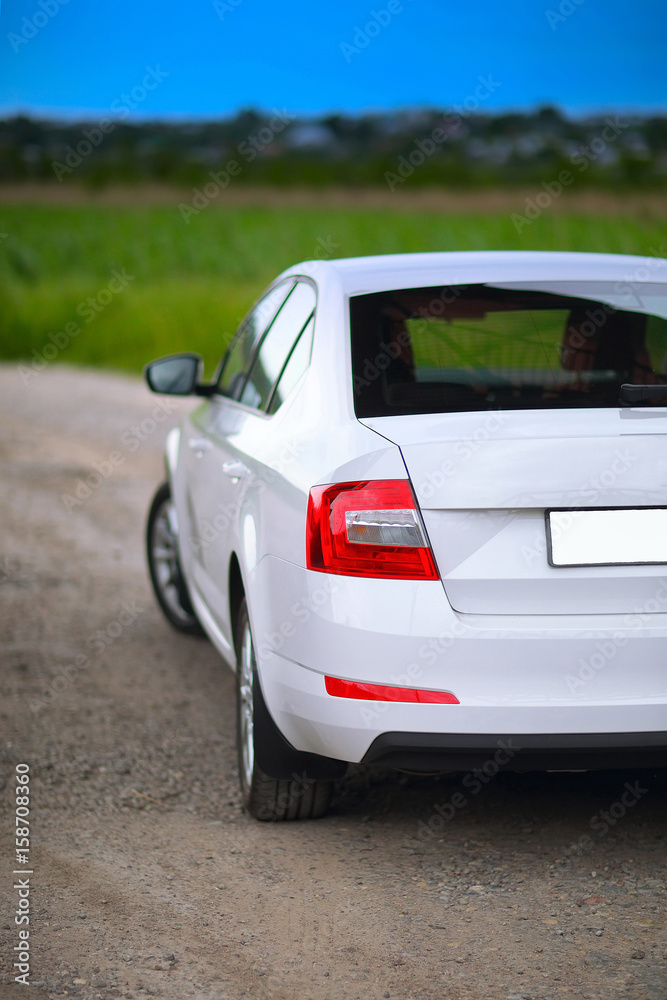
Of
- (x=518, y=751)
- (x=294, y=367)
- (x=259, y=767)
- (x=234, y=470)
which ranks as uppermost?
(x=294, y=367)

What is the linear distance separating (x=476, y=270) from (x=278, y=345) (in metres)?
0.79

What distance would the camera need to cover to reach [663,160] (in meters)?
50.2

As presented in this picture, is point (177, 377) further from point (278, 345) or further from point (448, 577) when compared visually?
point (448, 577)

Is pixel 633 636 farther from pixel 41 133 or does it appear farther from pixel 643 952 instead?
pixel 41 133

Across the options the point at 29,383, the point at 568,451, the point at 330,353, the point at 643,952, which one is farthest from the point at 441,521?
the point at 29,383

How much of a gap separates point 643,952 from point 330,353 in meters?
1.94

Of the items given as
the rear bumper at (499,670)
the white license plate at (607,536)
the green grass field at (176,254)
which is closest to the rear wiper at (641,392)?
the white license plate at (607,536)

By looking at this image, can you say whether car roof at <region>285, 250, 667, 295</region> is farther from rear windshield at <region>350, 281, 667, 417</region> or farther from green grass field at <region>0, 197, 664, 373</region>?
green grass field at <region>0, 197, 664, 373</region>

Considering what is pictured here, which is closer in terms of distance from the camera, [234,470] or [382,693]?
[382,693]

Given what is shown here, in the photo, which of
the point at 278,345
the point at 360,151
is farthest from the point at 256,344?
the point at 360,151

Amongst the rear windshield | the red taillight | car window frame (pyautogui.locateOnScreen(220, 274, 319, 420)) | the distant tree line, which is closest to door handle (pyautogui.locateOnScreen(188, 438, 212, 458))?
car window frame (pyautogui.locateOnScreen(220, 274, 319, 420))

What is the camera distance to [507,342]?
15.3ft

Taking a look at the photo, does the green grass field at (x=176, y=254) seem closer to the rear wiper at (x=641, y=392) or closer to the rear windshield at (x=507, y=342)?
the rear windshield at (x=507, y=342)

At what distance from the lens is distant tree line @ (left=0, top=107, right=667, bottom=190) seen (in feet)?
169
